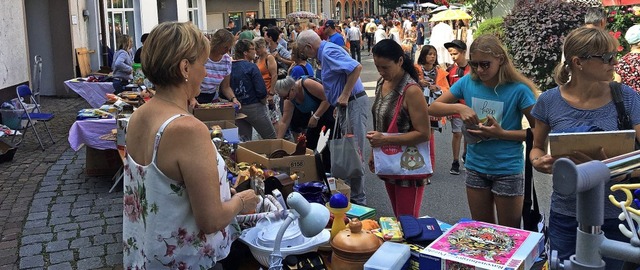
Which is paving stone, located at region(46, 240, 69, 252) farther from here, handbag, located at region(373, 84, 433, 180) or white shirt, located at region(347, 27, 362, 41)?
white shirt, located at region(347, 27, 362, 41)

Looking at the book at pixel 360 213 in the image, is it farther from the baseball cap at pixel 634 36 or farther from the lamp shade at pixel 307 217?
the baseball cap at pixel 634 36

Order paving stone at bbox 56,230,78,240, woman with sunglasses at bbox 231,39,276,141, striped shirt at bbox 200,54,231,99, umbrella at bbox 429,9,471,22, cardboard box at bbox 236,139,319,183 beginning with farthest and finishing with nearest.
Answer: umbrella at bbox 429,9,471,22, woman with sunglasses at bbox 231,39,276,141, striped shirt at bbox 200,54,231,99, paving stone at bbox 56,230,78,240, cardboard box at bbox 236,139,319,183

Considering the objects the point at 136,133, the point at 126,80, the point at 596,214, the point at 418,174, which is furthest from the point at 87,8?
the point at 596,214

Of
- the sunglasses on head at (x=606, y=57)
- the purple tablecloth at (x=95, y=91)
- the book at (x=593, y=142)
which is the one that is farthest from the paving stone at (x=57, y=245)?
the purple tablecloth at (x=95, y=91)

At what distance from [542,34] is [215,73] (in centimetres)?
701

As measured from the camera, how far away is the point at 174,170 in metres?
2.15

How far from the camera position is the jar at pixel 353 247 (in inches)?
108

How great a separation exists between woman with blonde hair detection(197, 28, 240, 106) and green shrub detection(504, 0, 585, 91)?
6.76m

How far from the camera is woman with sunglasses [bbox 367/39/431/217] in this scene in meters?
4.06

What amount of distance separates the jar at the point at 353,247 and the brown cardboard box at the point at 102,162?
16.7ft

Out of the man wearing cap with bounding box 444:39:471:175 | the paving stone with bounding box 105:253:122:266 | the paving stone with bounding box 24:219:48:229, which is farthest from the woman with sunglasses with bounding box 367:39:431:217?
the paving stone with bounding box 24:219:48:229

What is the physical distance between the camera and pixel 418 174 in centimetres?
416

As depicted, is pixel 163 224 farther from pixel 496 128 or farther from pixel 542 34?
pixel 542 34

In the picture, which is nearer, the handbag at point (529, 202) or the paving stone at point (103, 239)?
the handbag at point (529, 202)
